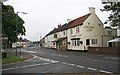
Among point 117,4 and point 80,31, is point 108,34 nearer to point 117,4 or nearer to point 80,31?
point 80,31

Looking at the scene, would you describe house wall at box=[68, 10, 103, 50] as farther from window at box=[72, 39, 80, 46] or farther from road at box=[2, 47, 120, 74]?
road at box=[2, 47, 120, 74]

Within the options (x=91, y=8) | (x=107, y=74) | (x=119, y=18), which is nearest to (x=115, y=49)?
(x=119, y=18)

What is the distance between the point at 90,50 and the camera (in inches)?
1944

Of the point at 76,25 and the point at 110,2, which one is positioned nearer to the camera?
the point at 110,2

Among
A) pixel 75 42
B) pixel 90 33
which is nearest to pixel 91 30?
pixel 90 33

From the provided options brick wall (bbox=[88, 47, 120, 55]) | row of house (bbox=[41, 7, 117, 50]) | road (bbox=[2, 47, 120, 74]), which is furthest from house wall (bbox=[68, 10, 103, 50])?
road (bbox=[2, 47, 120, 74])

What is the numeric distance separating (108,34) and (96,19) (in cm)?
443

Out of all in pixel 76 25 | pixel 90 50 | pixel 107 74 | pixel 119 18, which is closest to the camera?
pixel 107 74

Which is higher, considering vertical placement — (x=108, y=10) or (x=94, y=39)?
(x=108, y=10)

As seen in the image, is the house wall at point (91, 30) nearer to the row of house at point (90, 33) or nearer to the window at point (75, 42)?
the row of house at point (90, 33)

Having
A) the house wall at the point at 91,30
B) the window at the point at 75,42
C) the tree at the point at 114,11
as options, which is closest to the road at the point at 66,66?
the tree at the point at 114,11

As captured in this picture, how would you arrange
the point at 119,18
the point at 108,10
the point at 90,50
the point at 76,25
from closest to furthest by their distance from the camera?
the point at 119,18, the point at 108,10, the point at 90,50, the point at 76,25

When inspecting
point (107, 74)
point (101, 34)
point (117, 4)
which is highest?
point (117, 4)

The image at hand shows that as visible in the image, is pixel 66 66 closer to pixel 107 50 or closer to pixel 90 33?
pixel 107 50
